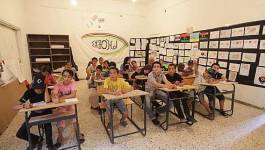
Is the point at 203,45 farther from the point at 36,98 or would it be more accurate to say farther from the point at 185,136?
the point at 36,98

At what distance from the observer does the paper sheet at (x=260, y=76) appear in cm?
364

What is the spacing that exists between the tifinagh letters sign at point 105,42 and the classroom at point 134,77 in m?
0.04

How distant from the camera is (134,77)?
430 cm

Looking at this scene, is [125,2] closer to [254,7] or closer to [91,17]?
[91,17]

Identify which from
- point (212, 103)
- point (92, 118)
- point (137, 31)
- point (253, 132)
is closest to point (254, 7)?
Answer: point (212, 103)

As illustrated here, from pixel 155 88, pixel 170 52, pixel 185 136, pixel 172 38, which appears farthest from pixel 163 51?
pixel 185 136

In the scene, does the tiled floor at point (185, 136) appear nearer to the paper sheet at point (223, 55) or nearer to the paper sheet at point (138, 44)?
the paper sheet at point (223, 55)

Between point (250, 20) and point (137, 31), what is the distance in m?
5.01

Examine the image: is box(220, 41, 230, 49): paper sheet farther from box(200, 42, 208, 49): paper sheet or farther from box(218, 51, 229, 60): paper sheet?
box(200, 42, 208, 49): paper sheet

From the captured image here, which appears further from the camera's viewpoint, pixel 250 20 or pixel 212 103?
pixel 250 20

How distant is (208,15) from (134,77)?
287 cm

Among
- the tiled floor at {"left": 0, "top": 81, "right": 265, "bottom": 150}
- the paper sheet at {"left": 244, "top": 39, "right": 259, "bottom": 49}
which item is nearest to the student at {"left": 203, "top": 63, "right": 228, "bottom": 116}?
the tiled floor at {"left": 0, "top": 81, "right": 265, "bottom": 150}

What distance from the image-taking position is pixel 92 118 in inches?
131

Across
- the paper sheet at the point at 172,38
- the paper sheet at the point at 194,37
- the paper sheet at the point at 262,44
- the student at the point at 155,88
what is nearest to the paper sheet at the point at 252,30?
the paper sheet at the point at 262,44
